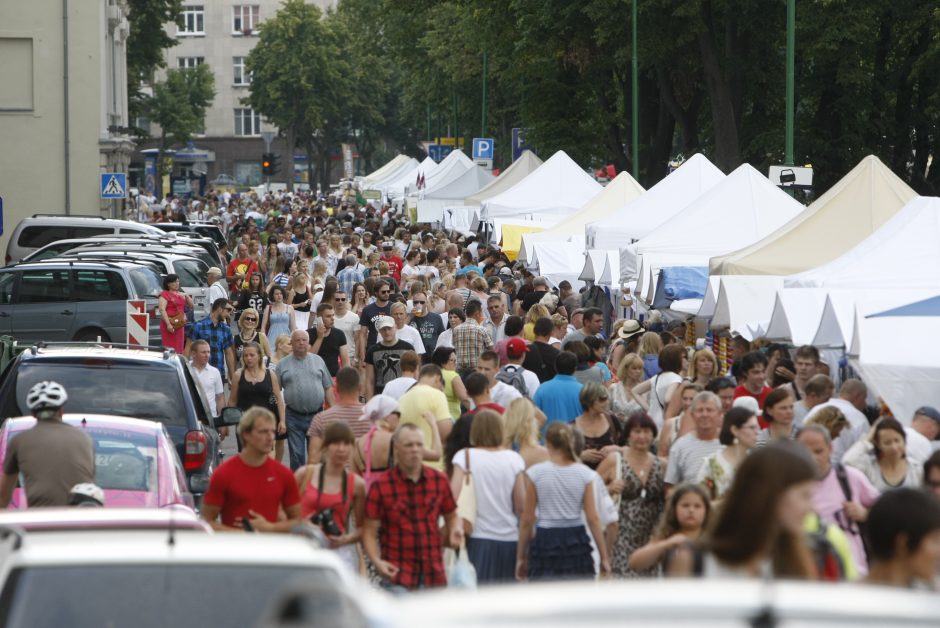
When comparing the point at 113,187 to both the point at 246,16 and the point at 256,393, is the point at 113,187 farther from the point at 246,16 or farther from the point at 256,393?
the point at 246,16

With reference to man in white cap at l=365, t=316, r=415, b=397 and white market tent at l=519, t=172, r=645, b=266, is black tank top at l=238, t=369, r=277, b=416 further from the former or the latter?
white market tent at l=519, t=172, r=645, b=266

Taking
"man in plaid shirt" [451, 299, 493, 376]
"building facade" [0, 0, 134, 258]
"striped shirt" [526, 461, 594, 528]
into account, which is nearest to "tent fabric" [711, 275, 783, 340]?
"man in plaid shirt" [451, 299, 493, 376]

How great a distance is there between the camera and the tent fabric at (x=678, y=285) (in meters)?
18.0

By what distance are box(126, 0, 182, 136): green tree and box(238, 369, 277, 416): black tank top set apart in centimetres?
4889

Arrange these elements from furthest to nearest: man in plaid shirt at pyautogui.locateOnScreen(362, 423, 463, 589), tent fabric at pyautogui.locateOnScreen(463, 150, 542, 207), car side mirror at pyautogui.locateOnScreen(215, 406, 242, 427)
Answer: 1. tent fabric at pyautogui.locateOnScreen(463, 150, 542, 207)
2. car side mirror at pyautogui.locateOnScreen(215, 406, 242, 427)
3. man in plaid shirt at pyautogui.locateOnScreen(362, 423, 463, 589)

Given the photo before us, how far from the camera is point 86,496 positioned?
322 inches

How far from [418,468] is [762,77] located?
31830 millimetres

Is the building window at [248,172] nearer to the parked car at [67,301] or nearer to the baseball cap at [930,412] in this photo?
the parked car at [67,301]

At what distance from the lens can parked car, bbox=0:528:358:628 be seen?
4.98 m

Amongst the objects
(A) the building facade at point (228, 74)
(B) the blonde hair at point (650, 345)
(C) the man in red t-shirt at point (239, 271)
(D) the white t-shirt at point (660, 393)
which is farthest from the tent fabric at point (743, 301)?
(A) the building facade at point (228, 74)

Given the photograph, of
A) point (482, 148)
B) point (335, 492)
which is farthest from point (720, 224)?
point (482, 148)

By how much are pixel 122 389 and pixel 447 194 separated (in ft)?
103

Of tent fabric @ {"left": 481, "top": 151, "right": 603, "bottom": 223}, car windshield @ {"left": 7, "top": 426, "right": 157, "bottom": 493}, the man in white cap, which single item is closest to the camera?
car windshield @ {"left": 7, "top": 426, "right": 157, "bottom": 493}

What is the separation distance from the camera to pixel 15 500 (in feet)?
31.2
